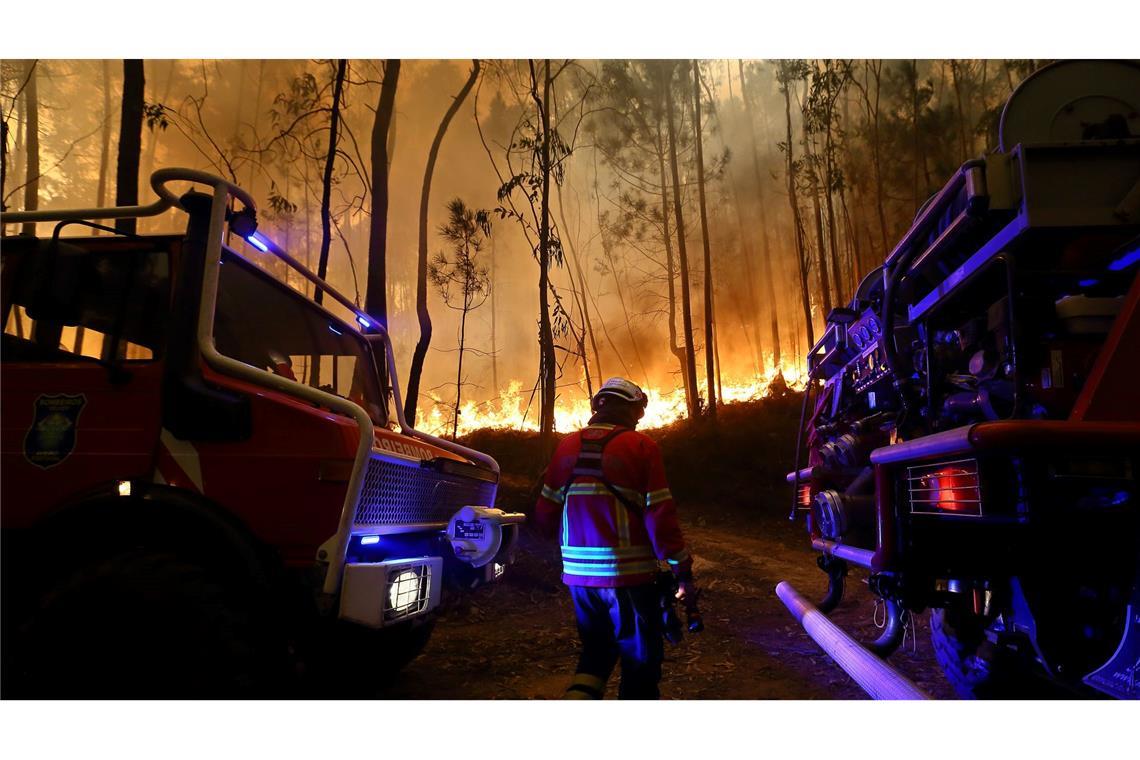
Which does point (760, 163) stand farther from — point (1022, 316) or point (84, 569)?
point (84, 569)

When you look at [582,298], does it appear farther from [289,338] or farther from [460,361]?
[289,338]

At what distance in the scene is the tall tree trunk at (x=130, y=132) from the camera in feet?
17.9

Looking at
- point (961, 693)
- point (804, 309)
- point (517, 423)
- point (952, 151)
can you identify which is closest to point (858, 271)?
point (804, 309)

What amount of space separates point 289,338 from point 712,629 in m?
4.08

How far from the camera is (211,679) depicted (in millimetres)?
2094

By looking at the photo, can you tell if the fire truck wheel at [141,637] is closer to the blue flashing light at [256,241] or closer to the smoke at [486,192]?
the blue flashing light at [256,241]

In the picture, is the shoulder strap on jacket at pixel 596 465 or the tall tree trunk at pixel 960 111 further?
the tall tree trunk at pixel 960 111

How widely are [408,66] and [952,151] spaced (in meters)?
9.12

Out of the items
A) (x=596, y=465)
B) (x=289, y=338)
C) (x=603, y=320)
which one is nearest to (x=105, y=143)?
(x=289, y=338)

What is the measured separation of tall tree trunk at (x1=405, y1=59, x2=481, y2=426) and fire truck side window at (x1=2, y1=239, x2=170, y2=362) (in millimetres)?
5354

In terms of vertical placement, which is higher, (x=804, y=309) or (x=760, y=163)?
(x=760, y=163)

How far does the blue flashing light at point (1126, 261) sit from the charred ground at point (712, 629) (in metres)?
2.53

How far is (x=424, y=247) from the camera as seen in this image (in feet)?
33.6

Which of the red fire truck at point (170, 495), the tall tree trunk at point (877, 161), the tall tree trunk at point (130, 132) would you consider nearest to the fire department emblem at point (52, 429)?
the red fire truck at point (170, 495)
